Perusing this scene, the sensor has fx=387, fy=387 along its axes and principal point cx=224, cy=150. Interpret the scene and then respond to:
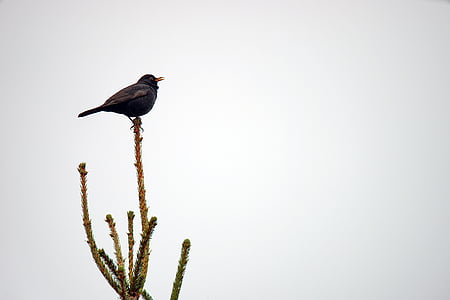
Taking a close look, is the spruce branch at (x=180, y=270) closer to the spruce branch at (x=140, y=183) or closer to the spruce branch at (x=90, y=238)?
the spruce branch at (x=90, y=238)

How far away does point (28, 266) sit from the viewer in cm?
10019

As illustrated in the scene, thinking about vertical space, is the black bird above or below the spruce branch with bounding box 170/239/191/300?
above

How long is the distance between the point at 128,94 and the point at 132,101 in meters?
0.15

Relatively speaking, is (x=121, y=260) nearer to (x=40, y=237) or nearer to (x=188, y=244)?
(x=188, y=244)

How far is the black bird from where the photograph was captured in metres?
6.86

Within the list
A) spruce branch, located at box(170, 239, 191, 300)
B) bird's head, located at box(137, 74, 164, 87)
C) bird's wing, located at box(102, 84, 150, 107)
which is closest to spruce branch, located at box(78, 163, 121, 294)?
spruce branch, located at box(170, 239, 191, 300)

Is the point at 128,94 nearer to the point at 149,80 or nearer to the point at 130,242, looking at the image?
the point at 149,80

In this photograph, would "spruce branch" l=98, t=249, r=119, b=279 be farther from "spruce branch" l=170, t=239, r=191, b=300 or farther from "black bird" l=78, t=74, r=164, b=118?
"black bird" l=78, t=74, r=164, b=118

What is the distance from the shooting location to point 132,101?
7.18m

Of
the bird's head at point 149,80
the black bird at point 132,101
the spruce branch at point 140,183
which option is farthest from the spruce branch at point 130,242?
the bird's head at point 149,80

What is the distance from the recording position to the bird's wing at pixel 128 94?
270 inches

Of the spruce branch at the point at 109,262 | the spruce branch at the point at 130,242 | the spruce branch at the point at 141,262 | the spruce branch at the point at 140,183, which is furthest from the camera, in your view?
the spruce branch at the point at 140,183

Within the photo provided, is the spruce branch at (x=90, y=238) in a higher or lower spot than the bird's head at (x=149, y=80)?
lower

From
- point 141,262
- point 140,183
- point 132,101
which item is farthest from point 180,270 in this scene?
point 132,101
